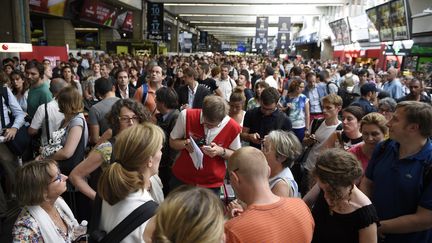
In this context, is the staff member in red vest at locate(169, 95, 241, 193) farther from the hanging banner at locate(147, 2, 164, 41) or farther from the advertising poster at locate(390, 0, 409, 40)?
the hanging banner at locate(147, 2, 164, 41)

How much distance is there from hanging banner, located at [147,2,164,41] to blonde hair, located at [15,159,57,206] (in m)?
19.4

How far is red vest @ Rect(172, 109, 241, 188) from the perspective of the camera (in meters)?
3.21

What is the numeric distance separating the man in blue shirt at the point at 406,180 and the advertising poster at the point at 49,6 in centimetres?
1502

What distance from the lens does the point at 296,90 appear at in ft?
19.2

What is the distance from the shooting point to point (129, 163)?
194cm

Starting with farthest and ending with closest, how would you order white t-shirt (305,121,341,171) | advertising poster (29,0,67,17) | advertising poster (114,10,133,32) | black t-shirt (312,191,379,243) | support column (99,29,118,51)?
support column (99,29,118,51) → advertising poster (114,10,133,32) → advertising poster (29,0,67,17) → white t-shirt (305,121,341,171) → black t-shirt (312,191,379,243)

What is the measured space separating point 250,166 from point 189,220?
63 cm

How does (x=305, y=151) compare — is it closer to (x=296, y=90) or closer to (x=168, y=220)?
(x=296, y=90)

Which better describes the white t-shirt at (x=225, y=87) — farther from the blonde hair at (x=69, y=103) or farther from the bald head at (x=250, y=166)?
the bald head at (x=250, y=166)

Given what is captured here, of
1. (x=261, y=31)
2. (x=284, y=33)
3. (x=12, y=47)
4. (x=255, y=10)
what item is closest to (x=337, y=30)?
(x=284, y=33)

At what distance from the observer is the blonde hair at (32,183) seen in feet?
6.82

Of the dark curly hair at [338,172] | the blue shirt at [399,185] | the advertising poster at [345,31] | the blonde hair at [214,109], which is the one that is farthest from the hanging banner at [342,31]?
the dark curly hair at [338,172]

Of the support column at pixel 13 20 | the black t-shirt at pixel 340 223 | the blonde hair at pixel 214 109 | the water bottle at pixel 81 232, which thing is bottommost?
the water bottle at pixel 81 232

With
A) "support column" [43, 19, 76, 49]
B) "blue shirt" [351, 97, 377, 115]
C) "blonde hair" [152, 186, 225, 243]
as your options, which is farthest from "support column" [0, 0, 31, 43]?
"blonde hair" [152, 186, 225, 243]
